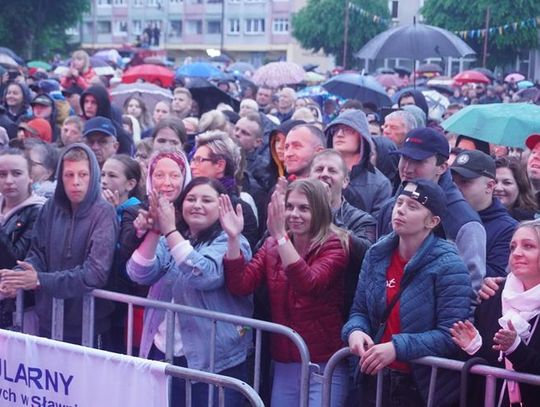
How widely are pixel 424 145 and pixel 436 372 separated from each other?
5.39 feet

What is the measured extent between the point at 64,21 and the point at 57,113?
3924cm

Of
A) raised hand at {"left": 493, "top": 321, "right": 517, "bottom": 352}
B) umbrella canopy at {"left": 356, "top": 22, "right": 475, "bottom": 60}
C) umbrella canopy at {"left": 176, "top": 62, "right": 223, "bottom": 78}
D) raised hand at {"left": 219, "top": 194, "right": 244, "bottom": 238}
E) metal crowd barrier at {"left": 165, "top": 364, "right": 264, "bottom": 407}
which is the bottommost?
metal crowd barrier at {"left": 165, "top": 364, "right": 264, "bottom": 407}

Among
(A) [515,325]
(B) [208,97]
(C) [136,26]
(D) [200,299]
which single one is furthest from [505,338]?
(C) [136,26]

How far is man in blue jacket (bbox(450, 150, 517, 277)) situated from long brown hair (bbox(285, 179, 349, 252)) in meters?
0.91

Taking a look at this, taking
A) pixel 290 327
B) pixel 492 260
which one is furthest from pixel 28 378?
pixel 492 260

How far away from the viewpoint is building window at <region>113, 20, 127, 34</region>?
91381 mm

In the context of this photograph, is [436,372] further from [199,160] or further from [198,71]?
[198,71]

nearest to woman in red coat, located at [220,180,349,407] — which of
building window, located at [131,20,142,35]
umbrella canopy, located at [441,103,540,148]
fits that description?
umbrella canopy, located at [441,103,540,148]

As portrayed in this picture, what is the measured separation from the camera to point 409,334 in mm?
5094

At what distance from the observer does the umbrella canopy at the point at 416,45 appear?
1566cm

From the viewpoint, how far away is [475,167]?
6.24 m

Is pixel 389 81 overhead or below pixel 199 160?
below

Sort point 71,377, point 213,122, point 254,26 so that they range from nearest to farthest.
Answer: point 71,377
point 213,122
point 254,26

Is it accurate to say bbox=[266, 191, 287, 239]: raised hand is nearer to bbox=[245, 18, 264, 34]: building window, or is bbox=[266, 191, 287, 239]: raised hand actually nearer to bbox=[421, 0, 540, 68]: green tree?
bbox=[421, 0, 540, 68]: green tree
